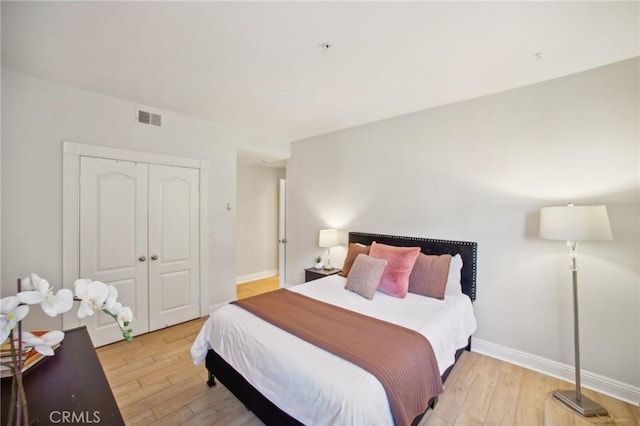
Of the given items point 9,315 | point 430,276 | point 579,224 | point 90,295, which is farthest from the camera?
point 430,276

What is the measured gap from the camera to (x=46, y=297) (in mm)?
888

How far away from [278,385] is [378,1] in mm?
2299

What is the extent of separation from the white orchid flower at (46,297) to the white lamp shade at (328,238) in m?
3.10

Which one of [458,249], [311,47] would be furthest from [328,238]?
[311,47]

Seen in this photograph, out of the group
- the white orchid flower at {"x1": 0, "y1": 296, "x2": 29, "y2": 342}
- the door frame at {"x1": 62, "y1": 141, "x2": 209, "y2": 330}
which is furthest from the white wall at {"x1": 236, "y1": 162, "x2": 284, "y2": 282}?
the white orchid flower at {"x1": 0, "y1": 296, "x2": 29, "y2": 342}

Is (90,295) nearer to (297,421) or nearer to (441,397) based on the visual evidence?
(297,421)

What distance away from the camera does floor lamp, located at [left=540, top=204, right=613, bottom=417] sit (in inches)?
76.3

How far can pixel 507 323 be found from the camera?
2.69 m

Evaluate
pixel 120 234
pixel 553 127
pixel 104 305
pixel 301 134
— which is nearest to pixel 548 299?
pixel 553 127

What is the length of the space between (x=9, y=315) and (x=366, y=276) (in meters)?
2.37

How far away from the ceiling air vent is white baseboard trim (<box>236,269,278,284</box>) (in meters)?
3.17

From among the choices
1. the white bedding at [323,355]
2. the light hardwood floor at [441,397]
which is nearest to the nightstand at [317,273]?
the white bedding at [323,355]

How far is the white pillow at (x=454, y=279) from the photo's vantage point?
2.73 metres

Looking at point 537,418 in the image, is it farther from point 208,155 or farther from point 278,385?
point 208,155
